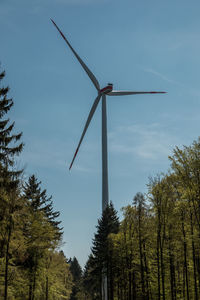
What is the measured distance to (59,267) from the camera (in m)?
47.4

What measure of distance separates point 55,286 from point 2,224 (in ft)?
91.0

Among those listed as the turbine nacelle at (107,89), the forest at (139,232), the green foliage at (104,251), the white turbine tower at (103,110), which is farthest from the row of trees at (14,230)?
the turbine nacelle at (107,89)

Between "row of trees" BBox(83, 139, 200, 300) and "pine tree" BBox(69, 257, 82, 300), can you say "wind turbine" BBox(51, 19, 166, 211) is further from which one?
"pine tree" BBox(69, 257, 82, 300)

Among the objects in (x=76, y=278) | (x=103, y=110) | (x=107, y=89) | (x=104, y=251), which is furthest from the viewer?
(x=76, y=278)

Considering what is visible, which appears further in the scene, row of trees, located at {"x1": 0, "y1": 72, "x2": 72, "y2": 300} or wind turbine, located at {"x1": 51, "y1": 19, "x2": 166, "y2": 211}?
wind turbine, located at {"x1": 51, "y1": 19, "x2": 166, "y2": 211}

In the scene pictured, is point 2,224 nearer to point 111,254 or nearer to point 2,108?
point 2,108

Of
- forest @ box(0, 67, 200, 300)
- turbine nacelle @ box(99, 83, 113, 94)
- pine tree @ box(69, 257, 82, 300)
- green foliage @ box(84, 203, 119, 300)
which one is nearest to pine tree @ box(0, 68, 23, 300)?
forest @ box(0, 67, 200, 300)

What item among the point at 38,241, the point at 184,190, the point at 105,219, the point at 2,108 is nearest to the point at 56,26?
the point at 105,219

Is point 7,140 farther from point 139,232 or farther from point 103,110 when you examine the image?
point 103,110

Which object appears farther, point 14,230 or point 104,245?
point 104,245

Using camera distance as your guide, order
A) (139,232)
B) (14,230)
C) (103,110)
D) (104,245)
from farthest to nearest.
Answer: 1. (103,110)
2. (104,245)
3. (139,232)
4. (14,230)

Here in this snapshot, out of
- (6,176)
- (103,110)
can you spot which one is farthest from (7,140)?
(103,110)

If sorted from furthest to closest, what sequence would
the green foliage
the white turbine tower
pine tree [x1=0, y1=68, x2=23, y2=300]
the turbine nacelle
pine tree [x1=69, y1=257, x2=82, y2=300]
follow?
pine tree [x1=69, y1=257, x2=82, y2=300], the turbine nacelle, the white turbine tower, the green foliage, pine tree [x1=0, y1=68, x2=23, y2=300]

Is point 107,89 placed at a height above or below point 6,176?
above
